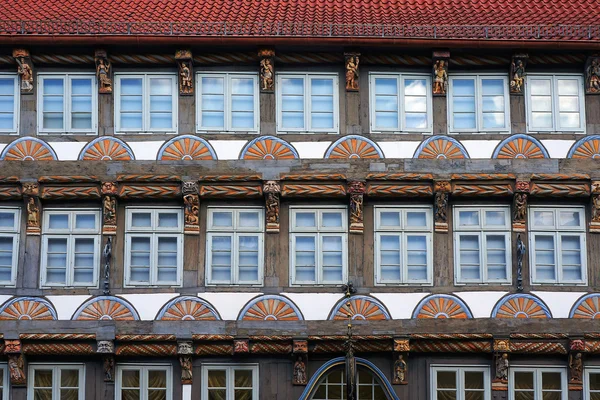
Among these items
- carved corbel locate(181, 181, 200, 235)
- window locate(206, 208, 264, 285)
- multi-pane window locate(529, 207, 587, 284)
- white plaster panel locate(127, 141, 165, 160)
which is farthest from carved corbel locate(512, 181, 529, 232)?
white plaster panel locate(127, 141, 165, 160)

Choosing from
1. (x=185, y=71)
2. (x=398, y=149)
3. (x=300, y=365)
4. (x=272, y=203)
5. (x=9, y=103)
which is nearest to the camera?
(x=300, y=365)

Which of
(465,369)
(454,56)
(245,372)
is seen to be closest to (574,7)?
(454,56)

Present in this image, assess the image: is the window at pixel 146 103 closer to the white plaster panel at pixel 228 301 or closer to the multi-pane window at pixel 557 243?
the white plaster panel at pixel 228 301

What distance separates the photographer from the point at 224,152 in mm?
23219

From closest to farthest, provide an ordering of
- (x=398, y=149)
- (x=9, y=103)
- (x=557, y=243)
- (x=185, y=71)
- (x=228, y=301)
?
(x=228, y=301), (x=557, y=243), (x=398, y=149), (x=185, y=71), (x=9, y=103)

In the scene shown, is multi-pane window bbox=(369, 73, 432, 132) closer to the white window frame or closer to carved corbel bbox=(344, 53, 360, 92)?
carved corbel bbox=(344, 53, 360, 92)

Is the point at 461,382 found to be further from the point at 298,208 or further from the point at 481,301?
the point at 298,208

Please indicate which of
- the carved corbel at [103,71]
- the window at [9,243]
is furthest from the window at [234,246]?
the window at [9,243]

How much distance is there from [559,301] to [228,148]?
19.3ft

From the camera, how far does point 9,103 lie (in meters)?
23.6

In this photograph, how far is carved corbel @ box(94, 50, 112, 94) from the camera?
23344 millimetres

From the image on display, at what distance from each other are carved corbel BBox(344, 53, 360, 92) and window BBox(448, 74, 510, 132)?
1594 millimetres

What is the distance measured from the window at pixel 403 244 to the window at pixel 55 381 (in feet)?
16.8

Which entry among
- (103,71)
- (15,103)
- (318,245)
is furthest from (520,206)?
(15,103)
